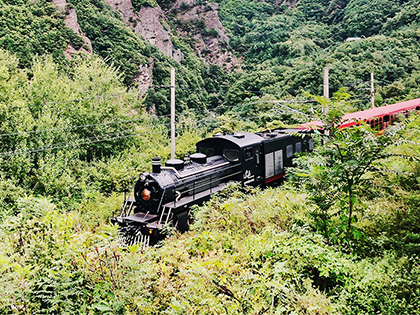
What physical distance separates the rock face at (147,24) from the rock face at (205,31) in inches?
427

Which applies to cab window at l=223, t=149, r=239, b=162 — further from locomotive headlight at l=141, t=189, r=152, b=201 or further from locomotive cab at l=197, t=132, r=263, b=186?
locomotive headlight at l=141, t=189, r=152, b=201

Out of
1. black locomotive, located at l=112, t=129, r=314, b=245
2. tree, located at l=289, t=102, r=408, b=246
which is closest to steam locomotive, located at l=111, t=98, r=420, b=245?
black locomotive, located at l=112, t=129, r=314, b=245

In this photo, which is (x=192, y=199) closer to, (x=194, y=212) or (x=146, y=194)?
(x=194, y=212)

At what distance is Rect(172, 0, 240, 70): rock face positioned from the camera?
72.7 meters

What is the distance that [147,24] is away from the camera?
2442 inches

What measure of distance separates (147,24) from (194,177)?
6022cm

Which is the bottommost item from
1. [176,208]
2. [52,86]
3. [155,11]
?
[176,208]

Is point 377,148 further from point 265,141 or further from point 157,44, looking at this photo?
point 157,44

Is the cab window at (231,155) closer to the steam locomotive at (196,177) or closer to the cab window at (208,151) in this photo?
the steam locomotive at (196,177)

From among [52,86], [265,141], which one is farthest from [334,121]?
[52,86]

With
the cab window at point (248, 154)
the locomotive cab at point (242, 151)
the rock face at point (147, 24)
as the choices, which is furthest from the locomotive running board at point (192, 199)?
the rock face at point (147, 24)

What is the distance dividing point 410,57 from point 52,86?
42479mm

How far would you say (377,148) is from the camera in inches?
192

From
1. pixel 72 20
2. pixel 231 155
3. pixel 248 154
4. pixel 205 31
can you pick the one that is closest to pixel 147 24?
pixel 205 31
